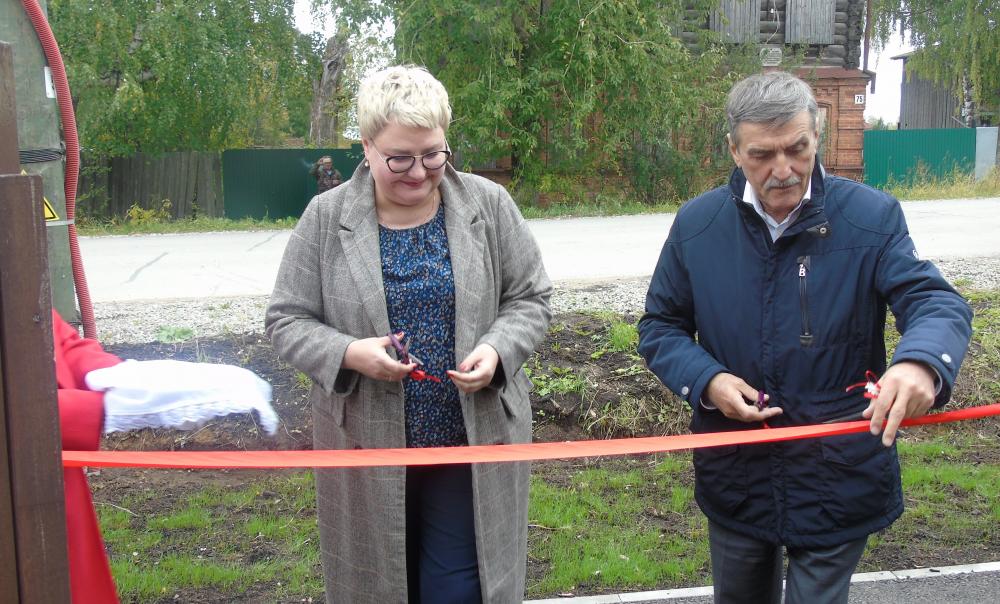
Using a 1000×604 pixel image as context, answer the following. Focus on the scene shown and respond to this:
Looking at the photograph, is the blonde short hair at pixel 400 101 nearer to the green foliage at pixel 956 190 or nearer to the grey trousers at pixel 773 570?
the grey trousers at pixel 773 570

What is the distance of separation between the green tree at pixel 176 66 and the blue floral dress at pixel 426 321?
2146 cm

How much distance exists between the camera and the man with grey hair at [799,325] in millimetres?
2604

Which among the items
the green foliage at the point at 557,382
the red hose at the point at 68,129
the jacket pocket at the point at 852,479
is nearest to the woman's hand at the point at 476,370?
the jacket pocket at the point at 852,479

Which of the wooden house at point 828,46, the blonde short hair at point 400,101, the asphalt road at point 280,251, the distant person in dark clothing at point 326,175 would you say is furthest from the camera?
the wooden house at point 828,46

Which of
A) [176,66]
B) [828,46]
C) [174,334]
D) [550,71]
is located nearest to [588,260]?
[174,334]

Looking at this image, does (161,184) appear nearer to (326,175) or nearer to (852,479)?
(326,175)

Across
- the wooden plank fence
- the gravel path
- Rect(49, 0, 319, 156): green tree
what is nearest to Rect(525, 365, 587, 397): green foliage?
the gravel path

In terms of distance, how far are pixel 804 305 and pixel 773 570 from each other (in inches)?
32.8

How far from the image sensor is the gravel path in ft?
23.7

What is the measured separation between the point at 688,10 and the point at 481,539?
24.4 meters

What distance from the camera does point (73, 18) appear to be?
2247cm

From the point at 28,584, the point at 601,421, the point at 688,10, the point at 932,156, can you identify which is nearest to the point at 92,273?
the point at 601,421

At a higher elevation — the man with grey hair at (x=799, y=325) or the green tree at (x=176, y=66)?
the green tree at (x=176, y=66)

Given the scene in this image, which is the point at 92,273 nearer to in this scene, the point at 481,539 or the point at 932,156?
the point at 481,539
